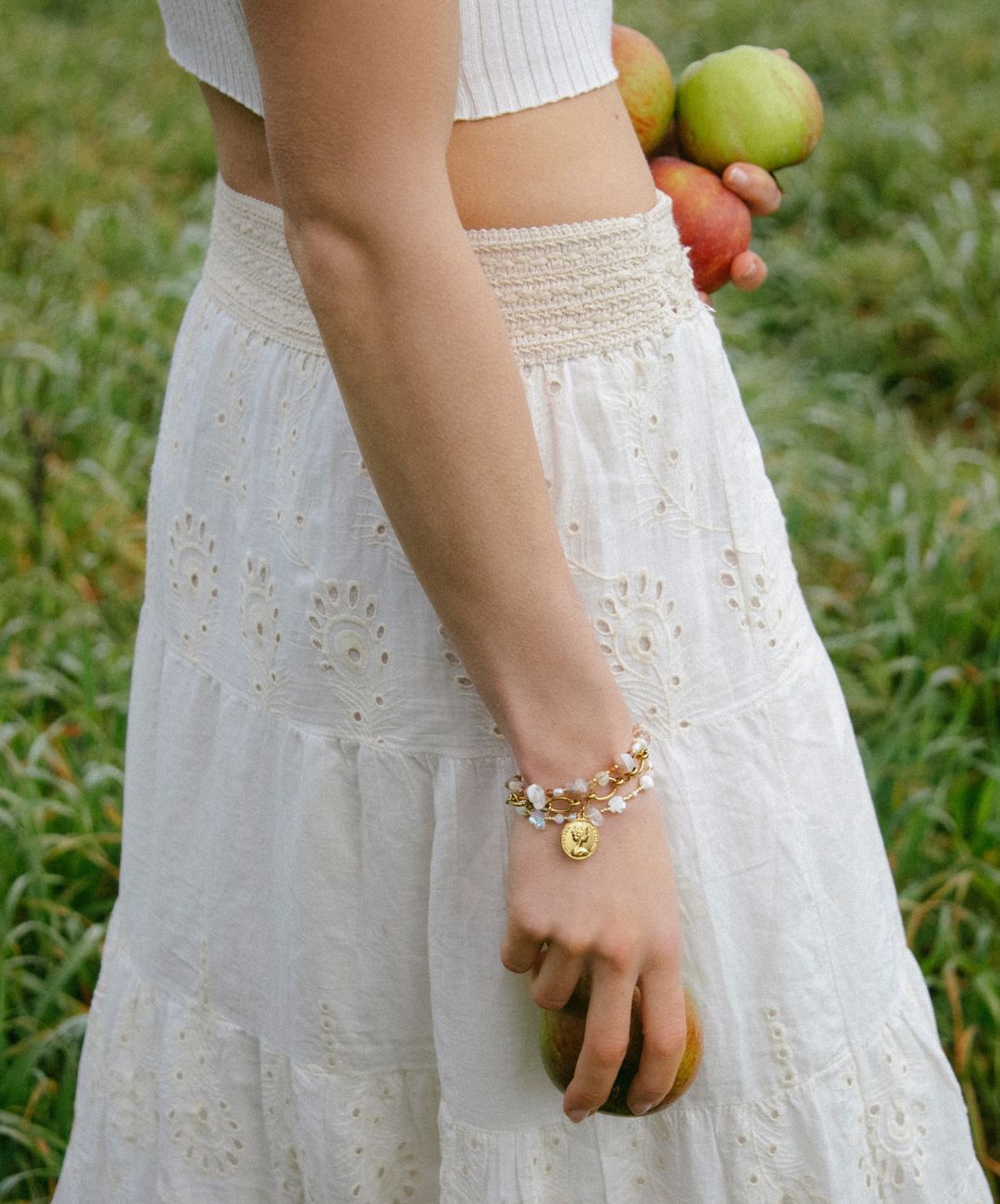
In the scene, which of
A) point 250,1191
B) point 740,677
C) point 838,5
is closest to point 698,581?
point 740,677

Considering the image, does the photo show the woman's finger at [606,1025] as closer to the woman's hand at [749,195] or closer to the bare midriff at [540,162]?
the bare midriff at [540,162]

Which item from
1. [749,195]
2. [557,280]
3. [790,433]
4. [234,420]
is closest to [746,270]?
[749,195]

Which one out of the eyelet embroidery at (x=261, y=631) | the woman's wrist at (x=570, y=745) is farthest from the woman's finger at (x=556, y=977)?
the eyelet embroidery at (x=261, y=631)

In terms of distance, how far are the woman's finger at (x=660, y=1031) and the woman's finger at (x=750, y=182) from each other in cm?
77

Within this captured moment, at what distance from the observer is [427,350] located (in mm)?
794

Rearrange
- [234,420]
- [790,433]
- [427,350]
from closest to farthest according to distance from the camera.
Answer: [427,350]
[234,420]
[790,433]

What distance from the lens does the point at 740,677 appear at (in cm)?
105

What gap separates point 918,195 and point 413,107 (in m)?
4.32

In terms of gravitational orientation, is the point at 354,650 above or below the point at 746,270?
below

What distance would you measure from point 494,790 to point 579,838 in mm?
175

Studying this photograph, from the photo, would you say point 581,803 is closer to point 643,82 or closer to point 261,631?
point 261,631

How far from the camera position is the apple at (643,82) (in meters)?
1.25

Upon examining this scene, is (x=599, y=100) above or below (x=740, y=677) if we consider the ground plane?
above

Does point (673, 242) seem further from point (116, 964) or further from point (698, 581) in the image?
point (116, 964)
